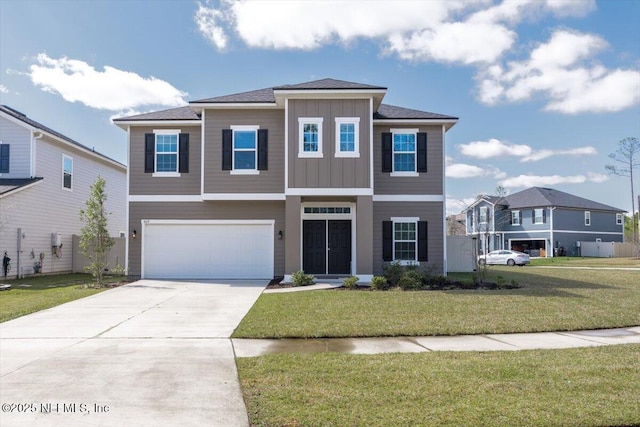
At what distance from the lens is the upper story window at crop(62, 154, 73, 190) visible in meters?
21.9

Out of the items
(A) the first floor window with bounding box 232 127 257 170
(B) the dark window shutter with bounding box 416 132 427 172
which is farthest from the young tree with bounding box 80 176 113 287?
(B) the dark window shutter with bounding box 416 132 427 172

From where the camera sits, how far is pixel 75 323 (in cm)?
931

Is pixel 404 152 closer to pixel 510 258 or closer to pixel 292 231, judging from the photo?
pixel 292 231

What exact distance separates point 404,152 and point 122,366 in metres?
13.8

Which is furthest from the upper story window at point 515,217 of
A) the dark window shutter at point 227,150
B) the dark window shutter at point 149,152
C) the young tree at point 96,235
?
the young tree at point 96,235

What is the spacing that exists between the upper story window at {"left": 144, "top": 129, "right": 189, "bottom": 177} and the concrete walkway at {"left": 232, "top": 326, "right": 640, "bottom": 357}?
11557 mm

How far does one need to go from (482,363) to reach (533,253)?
46.1 metres

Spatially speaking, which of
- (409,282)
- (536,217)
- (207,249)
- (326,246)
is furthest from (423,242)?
(536,217)

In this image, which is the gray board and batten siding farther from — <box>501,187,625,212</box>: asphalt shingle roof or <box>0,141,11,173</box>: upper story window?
<box>501,187,625,212</box>: asphalt shingle roof

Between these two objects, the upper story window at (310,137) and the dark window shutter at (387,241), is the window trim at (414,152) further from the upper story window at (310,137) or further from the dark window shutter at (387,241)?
the upper story window at (310,137)

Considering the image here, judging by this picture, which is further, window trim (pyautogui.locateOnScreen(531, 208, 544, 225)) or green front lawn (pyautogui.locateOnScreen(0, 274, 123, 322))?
window trim (pyautogui.locateOnScreen(531, 208, 544, 225))

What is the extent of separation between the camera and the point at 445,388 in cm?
516

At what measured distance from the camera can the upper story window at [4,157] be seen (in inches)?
777

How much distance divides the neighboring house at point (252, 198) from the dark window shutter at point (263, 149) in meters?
0.04
